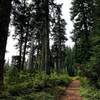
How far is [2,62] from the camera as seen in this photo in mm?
9086

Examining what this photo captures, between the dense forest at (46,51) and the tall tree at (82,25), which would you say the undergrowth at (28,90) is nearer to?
the dense forest at (46,51)

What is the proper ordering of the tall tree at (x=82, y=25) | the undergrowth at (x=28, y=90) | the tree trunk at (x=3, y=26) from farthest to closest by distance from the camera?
the tall tree at (x=82, y=25)
the undergrowth at (x=28, y=90)
the tree trunk at (x=3, y=26)

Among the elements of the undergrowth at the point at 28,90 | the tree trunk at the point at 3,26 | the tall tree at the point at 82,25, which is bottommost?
the undergrowth at the point at 28,90

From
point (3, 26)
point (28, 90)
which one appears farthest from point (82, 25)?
point (3, 26)

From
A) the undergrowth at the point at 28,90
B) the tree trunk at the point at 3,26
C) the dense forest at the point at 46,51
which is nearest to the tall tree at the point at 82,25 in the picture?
the dense forest at the point at 46,51

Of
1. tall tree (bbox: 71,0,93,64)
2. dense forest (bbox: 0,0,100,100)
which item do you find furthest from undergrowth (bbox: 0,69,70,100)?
tall tree (bbox: 71,0,93,64)

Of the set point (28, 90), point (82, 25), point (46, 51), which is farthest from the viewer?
point (82, 25)

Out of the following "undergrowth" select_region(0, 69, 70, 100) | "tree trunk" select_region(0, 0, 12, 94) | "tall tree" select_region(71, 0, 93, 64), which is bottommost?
"undergrowth" select_region(0, 69, 70, 100)

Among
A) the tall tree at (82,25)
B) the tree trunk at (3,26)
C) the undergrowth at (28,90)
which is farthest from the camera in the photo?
the tall tree at (82,25)

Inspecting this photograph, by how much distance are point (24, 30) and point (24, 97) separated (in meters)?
22.7

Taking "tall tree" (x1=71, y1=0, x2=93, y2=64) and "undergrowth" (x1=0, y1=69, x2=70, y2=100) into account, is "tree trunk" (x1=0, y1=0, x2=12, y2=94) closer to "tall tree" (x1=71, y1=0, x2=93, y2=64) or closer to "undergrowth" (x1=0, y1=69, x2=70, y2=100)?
"undergrowth" (x1=0, y1=69, x2=70, y2=100)

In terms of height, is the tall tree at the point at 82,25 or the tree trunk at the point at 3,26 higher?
the tall tree at the point at 82,25

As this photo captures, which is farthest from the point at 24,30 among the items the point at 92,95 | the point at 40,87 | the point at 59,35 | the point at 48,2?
the point at 92,95

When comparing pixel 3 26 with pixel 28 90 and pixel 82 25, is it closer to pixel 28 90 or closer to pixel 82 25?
pixel 28 90
